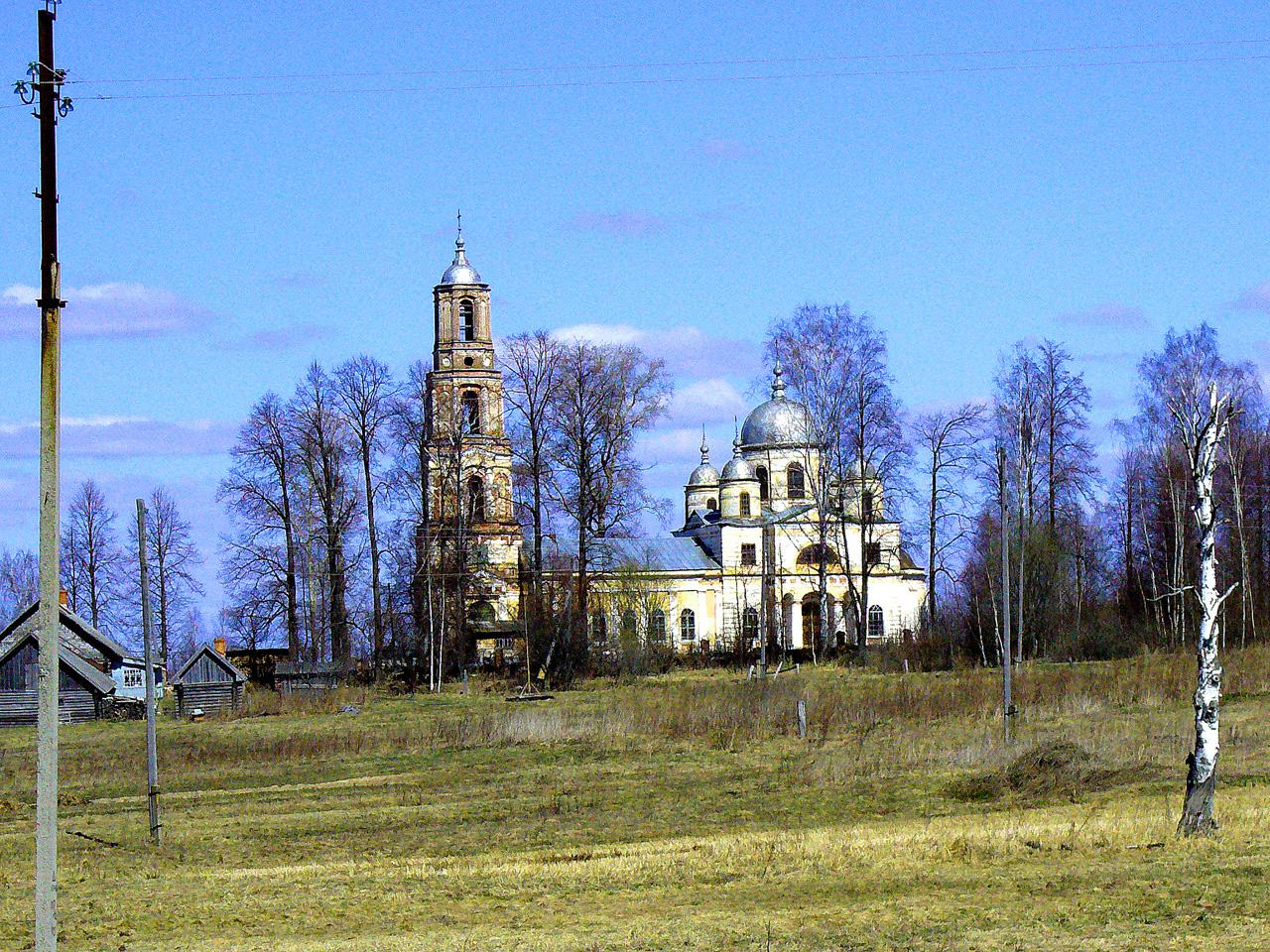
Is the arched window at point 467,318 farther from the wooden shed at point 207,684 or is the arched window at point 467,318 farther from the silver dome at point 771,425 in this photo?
the wooden shed at point 207,684

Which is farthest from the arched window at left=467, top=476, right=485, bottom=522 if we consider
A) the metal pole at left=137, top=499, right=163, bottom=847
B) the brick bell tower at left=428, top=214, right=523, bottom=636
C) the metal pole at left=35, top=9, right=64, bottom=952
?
the metal pole at left=35, top=9, right=64, bottom=952

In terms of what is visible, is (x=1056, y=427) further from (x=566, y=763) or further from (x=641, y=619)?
(x=566, y=763)

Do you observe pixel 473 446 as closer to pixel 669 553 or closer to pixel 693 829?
pixel 669 553

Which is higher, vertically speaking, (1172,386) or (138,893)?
(1172,386)

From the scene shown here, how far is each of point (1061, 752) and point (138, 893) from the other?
1255 cm

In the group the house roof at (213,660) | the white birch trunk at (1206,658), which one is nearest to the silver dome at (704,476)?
the house roof at (213,660)

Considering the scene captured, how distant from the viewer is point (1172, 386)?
47125 millimetres

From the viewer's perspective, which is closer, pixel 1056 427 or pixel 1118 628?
pixel 1118 628

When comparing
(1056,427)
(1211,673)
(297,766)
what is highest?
(1056,427)

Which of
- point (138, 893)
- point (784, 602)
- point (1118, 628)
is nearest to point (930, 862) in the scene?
point (138, 893)

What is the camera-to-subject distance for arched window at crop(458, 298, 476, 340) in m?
63.7

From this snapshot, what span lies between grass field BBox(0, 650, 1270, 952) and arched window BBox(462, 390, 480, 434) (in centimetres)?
2217

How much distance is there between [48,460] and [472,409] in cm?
5091

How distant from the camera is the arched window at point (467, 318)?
63656 millimetres
